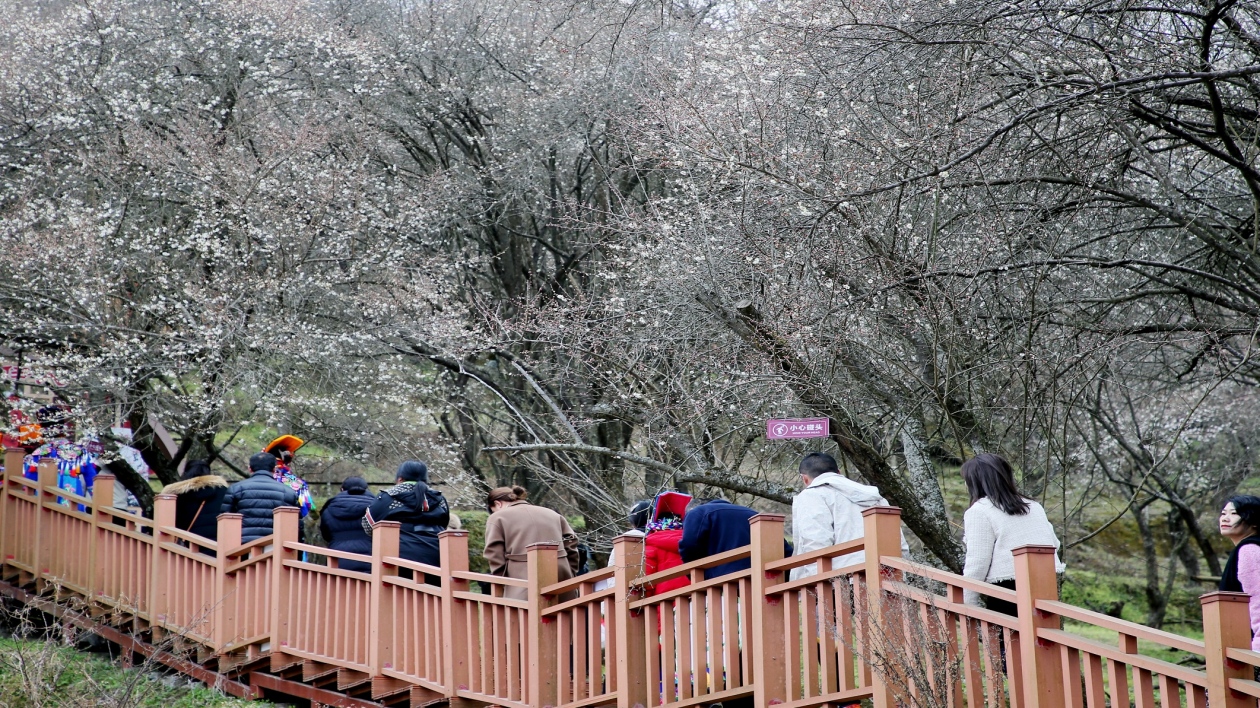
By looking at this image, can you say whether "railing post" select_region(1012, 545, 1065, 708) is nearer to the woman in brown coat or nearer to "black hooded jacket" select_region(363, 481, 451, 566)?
the woman in brown coat

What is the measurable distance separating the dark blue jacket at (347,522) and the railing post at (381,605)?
89 cm

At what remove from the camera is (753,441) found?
10.2 meters

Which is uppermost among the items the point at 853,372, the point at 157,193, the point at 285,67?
the point at 285,67

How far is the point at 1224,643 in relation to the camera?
3.70m

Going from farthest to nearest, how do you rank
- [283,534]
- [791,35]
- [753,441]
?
1. [753,441]
2. [791,35]
3. [283,534]

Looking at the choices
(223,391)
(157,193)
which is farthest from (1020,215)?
(157,193)

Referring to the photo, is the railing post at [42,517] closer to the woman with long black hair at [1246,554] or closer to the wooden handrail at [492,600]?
the wooden handrail at [492,600]

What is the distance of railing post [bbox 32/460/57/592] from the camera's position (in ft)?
31.4

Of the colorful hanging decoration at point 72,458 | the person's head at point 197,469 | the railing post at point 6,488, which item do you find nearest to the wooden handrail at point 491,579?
the person's head at point 197,469

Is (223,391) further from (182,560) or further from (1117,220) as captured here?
(1117,220)

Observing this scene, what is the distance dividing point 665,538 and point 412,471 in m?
2.21

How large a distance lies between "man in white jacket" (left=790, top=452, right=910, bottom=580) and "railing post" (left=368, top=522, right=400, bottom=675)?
262cm

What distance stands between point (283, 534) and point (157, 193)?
7031 mm

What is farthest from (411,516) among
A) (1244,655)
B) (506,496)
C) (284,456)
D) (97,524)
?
(1244,655)
